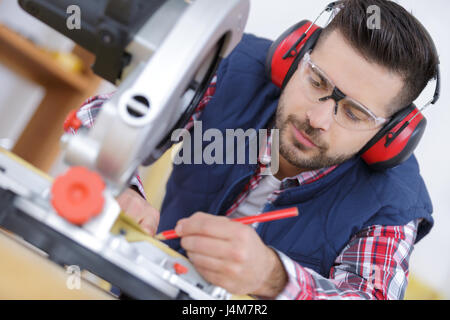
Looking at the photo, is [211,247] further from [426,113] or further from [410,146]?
[426,113]

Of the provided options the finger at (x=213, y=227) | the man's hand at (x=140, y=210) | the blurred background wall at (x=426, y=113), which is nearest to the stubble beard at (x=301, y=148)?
the man's hand at (x=140, y=210)

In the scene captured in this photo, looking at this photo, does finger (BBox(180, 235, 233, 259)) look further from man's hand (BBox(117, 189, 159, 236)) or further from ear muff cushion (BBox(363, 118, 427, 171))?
ear muff cushion (BBox(363, 118, 427, 171))

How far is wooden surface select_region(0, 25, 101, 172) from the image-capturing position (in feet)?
4.98

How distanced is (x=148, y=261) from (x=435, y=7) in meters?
1.79

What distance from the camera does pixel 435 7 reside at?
5.73ft

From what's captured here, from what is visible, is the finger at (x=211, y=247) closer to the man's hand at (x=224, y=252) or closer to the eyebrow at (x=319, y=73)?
the man's hand at (x=224, y=252)

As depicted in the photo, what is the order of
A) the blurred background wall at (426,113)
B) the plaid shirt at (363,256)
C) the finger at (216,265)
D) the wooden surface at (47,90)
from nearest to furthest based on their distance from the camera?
1. the finger at (216,265)
2. the plaid shirt at (363,256)
3. the wooden surface at (47,90)
4. the blurred background wall at (426,113)

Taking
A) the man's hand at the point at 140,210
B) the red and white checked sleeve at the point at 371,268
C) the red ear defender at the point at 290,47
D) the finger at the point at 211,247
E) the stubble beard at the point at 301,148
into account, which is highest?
the red ear defender at the point at 290,47

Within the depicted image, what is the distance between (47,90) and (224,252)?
1514mm

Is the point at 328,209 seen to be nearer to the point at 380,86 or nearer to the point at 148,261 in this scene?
the point at 380,86

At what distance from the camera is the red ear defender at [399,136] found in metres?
1.04

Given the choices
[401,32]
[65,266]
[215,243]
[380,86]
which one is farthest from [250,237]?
[401,32]

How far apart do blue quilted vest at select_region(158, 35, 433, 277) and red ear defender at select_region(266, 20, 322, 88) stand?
0.16 metres

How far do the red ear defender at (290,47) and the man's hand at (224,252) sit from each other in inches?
23.9
